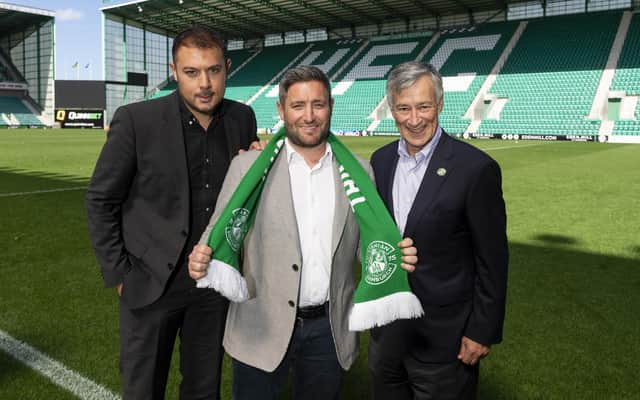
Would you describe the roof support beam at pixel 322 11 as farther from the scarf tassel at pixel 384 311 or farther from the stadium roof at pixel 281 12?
the scarf tassel at pixel 384 311

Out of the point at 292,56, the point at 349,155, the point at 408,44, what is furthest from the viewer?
the point at 292,56

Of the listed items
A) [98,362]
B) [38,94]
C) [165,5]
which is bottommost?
[98,362]

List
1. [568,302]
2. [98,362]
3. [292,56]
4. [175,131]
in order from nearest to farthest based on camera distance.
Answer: [175,131], [98,362], [568,302], [292,56]

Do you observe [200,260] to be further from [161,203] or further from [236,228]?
[161,203]

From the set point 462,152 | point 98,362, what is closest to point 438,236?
point 462,152

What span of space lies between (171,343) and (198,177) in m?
0.79

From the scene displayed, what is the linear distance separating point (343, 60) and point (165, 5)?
1514 centimetres

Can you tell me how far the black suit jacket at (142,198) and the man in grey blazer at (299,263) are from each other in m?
0.32

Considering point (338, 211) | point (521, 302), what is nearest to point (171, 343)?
point (338, 211)

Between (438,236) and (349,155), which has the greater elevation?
(349,155)

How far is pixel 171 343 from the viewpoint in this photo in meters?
2.47

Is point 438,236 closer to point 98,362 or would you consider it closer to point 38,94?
point 98,362

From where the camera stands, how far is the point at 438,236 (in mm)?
2096

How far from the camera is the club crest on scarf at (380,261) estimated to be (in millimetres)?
2008
